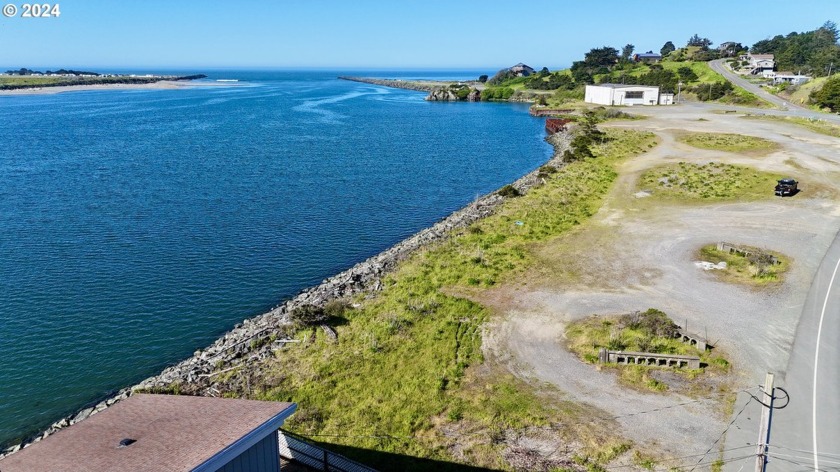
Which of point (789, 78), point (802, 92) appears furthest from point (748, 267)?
point (789, 78)

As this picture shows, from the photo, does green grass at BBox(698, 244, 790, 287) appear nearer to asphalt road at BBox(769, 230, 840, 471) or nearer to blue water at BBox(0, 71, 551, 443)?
asphalt road at BBox(769, 230, 840, 471)

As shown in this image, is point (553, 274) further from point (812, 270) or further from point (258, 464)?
point (258, 464)

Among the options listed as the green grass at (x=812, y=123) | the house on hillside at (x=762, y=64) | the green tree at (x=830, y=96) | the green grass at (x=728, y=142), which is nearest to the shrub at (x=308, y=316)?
the green grass at (x=728, y=142)

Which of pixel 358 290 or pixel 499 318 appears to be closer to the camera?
pixel 499 318

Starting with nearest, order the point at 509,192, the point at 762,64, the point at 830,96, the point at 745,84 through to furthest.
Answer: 1. the point at 509,192
2. the point at 830,96
3. the point at 745,84
4. the point at 762,64

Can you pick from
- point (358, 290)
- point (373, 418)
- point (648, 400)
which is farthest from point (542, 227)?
point (373, 418)

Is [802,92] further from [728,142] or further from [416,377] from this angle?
[416,377]

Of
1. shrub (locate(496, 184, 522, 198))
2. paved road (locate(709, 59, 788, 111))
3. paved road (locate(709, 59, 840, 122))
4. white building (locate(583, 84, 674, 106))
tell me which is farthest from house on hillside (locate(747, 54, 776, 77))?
shrub (locate(496, 184, 522, 198))
